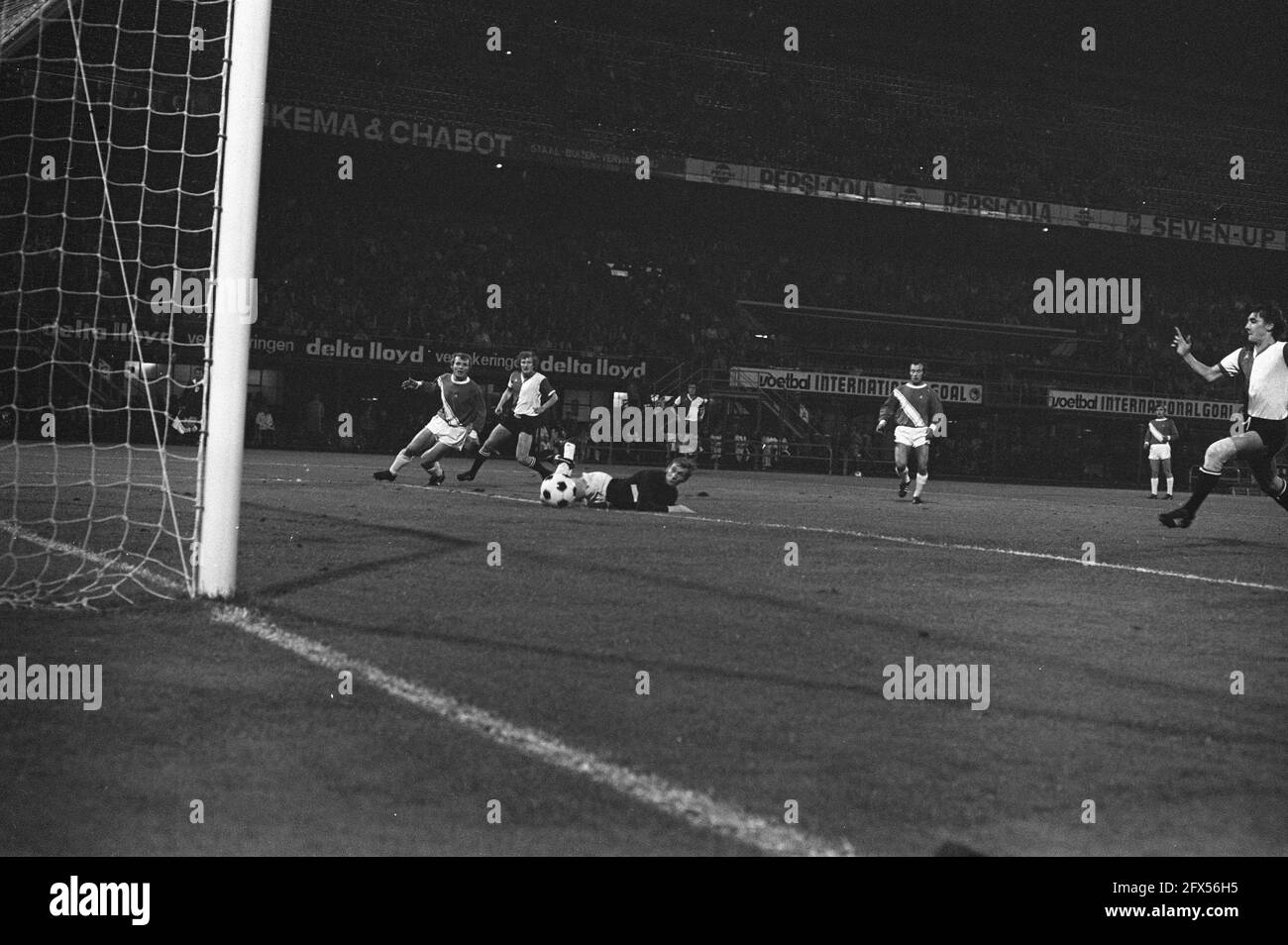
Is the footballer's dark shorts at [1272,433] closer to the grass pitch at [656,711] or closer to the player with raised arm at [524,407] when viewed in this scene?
the grass pitch at [656,711]

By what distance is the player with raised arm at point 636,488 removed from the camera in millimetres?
13695

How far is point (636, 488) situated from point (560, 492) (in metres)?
0.89

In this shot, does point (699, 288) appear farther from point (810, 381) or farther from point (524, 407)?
point (524, 407)

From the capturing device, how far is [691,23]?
4416 cm

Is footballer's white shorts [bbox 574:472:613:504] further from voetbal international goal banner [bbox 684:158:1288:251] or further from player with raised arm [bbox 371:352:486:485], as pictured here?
voetbal international goal banner [bbox 684:158:1288:251]

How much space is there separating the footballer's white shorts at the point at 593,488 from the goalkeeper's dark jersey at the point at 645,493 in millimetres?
74

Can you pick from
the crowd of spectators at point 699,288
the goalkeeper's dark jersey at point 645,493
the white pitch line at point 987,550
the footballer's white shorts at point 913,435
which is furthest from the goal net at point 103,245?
the footballer's white shorts at point 913,435

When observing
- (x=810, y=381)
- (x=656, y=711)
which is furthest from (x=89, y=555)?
(x=810, y=381)

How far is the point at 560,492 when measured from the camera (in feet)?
45.9

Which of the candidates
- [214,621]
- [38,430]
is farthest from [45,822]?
[38,430]

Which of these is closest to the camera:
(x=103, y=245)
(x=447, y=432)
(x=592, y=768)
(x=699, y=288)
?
(x=592, y=768)
